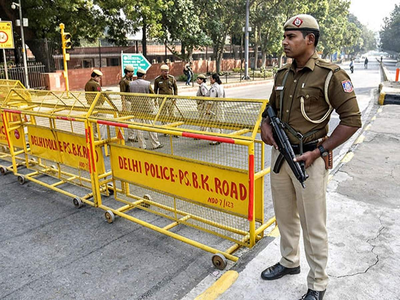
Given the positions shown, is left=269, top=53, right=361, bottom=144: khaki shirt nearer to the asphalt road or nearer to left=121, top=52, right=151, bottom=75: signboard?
the asphalt road

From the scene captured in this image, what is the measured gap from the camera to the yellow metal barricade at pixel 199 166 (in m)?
3.51

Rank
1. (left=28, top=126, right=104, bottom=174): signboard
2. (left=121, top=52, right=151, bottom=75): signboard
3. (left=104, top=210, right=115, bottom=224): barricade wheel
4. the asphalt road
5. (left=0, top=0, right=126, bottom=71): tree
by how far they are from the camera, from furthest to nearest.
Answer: (left=0, top=0, right=126, bottom=71): tree
(left=121, top=52, right=151, bottom=75): signboard
(left=28, top=126, right=104, bottom=174): signboard
(left=104, top=210, right=115, bottom=224): barricade wheel
the asphalt road

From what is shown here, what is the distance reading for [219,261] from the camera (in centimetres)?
348

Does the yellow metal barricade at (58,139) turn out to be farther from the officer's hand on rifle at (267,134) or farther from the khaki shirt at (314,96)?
the khaki shirt at (314,96)

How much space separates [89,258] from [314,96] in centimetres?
283

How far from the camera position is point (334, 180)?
5805 millimetres

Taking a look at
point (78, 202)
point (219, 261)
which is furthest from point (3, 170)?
point (219, 261)

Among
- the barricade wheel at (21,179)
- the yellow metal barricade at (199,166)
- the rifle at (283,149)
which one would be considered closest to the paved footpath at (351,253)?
the yellow metal barricade at (199,166)

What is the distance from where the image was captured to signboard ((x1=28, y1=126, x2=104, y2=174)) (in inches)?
201

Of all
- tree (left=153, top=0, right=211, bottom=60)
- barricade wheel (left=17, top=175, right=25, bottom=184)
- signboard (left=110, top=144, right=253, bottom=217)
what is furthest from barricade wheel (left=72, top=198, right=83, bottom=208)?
tree (left=153, top=0, right=211, bottom=60)

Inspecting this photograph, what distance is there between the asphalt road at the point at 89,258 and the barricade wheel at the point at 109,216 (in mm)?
68

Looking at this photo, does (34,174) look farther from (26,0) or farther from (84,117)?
(26,0)

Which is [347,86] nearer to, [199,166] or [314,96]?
[314,96]

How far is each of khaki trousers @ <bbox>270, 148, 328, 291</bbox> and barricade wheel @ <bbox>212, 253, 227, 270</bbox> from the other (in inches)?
28.4
